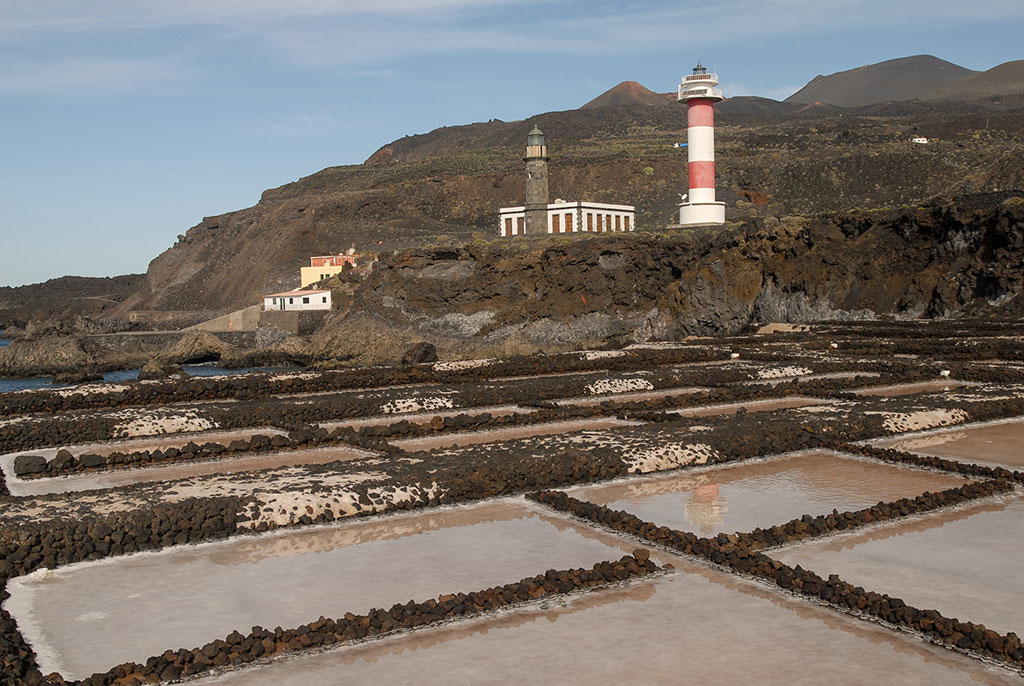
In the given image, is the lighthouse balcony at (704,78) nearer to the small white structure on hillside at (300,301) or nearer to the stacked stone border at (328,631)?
the small white structure on hillside at (300,301)

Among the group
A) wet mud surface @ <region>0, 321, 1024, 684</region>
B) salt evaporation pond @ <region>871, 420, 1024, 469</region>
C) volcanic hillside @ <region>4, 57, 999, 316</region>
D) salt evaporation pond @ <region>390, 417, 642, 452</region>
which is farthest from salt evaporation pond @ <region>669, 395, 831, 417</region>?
volcanic hillside @ <region>4, 57, 999, 316</region>

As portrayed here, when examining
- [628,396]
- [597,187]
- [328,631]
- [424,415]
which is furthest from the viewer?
[597,187]

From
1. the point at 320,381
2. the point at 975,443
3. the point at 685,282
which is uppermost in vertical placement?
the point at 685,282

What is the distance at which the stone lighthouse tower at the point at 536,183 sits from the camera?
59281mm

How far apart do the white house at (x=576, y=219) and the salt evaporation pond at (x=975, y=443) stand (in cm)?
4779

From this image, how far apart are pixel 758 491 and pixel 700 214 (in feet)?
145

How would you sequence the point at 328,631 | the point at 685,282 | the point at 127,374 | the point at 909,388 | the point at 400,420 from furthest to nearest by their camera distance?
the point at 127,374 → the point at 685,282 → the point at 909,388 → the point at 400,420 → the point at 328,631

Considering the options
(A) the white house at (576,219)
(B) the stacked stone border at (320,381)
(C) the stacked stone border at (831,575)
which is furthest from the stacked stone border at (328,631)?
(A) the white house at (576,219)

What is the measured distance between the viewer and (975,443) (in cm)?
1113

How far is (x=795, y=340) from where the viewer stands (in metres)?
25.5

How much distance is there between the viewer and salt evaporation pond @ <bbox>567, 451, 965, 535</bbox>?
803cm

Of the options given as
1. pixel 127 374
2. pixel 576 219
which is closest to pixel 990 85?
pixel 576 219

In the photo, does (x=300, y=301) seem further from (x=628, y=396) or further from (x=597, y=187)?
(x=628, y=396)

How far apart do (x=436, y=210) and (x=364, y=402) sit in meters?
86.4
